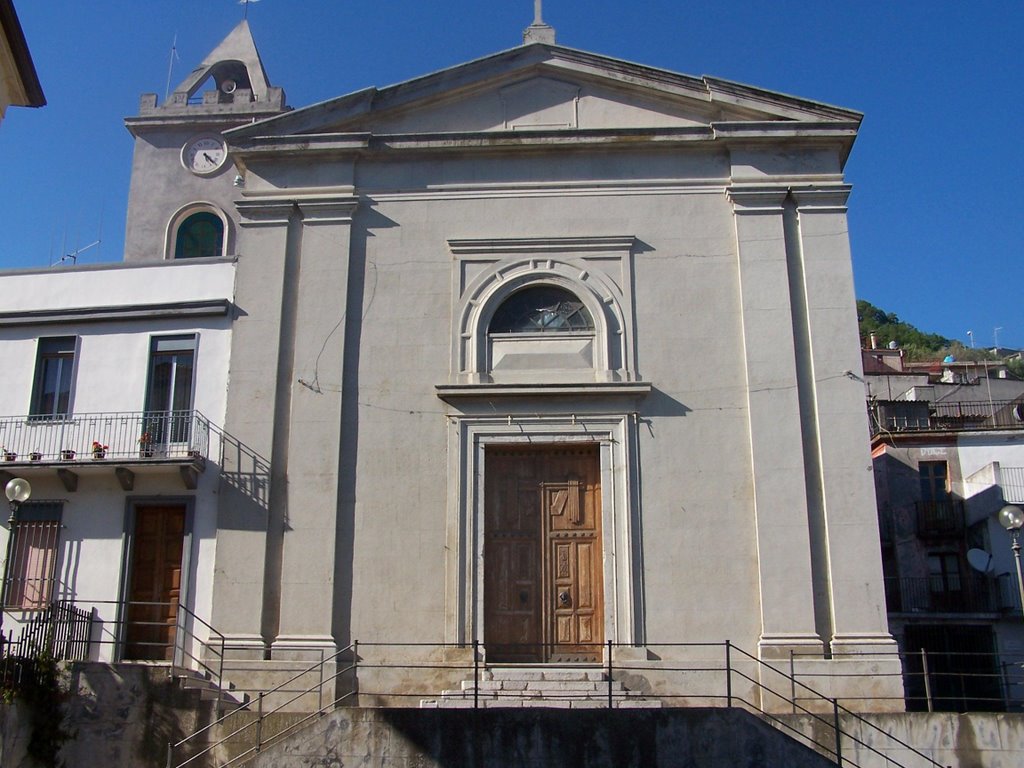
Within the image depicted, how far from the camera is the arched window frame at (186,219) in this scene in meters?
26.9

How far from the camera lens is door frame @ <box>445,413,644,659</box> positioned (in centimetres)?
1636

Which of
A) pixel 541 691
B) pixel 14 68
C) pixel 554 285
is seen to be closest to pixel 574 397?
pixel 554 285

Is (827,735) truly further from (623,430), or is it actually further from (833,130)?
(833,130)

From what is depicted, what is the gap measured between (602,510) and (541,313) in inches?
134

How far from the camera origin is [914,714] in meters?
14.6

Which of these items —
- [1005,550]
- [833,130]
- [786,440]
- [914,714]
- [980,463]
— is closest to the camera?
[914,714]

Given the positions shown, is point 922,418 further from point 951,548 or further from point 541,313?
point 541,313

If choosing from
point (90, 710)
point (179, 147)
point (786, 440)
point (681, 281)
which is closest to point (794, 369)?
point (786, 440)

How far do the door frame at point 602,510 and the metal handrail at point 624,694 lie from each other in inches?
17.7

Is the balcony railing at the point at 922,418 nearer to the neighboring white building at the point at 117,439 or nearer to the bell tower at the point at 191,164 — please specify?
the bell tower at the point at 191,164

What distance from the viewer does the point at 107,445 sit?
17.7 m

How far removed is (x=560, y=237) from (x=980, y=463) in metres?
17.6

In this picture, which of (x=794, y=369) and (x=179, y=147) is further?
(x=179, y=147)

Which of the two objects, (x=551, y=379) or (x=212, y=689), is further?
(x=551, y=379)
